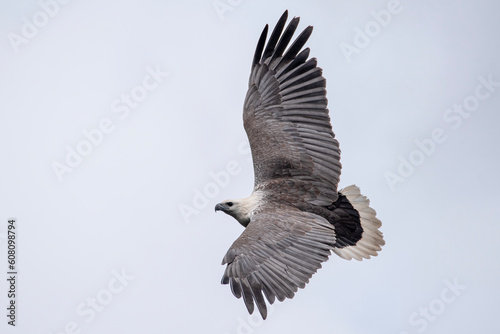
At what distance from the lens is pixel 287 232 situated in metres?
12.7

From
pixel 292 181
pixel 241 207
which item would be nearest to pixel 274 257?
pixel 241 207

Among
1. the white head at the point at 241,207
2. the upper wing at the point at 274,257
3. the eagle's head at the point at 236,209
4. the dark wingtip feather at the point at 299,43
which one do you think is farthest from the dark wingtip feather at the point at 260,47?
the upper wing at the point at 274,257

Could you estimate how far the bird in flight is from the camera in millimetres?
12477

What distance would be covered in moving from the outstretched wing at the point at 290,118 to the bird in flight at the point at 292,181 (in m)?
0.01

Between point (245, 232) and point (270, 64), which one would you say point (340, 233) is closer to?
point (245, 232)

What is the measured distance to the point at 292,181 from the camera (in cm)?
1375

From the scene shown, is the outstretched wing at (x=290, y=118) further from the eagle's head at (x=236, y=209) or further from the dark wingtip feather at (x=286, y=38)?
the eagle's head at (x=236, y=209)

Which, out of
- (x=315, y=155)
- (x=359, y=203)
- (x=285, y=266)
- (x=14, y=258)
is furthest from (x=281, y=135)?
(x=14, y=258)

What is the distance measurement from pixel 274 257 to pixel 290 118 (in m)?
2.66

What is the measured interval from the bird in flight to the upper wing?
13 mm

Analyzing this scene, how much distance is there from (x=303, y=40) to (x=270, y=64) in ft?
2.16

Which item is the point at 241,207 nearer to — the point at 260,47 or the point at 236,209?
the point at 236,209

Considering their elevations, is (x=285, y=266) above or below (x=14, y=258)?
below

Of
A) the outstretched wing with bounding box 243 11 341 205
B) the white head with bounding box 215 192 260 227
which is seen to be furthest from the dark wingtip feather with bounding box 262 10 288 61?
the white head with bounding box 215 192 260 227
